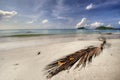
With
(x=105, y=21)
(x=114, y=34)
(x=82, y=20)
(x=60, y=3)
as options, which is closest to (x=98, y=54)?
(x=82, y=20)

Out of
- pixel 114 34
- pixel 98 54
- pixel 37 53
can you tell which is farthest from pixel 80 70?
pixel 114 34

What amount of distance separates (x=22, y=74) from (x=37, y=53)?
698 mm

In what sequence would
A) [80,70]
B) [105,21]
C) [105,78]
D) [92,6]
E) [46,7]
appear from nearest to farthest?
[105,78], [80,70], [46,7], [92,6], [105,21]

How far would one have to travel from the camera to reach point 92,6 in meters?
2.64

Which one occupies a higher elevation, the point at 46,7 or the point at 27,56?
the point at 46,7

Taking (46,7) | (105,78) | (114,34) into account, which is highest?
(46,7)

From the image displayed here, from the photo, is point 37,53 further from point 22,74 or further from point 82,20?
point 82,20

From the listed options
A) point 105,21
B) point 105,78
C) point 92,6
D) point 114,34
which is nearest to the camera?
point 105,78

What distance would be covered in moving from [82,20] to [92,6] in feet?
1.36

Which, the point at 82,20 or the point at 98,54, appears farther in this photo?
the point at 82,20

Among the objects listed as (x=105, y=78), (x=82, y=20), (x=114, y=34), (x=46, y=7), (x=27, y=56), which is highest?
(x=46, y=7)

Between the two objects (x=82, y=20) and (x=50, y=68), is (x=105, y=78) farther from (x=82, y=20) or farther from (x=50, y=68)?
(x=82, y=20)

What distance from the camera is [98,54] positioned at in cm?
213

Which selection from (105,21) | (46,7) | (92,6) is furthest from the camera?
(105,21)
